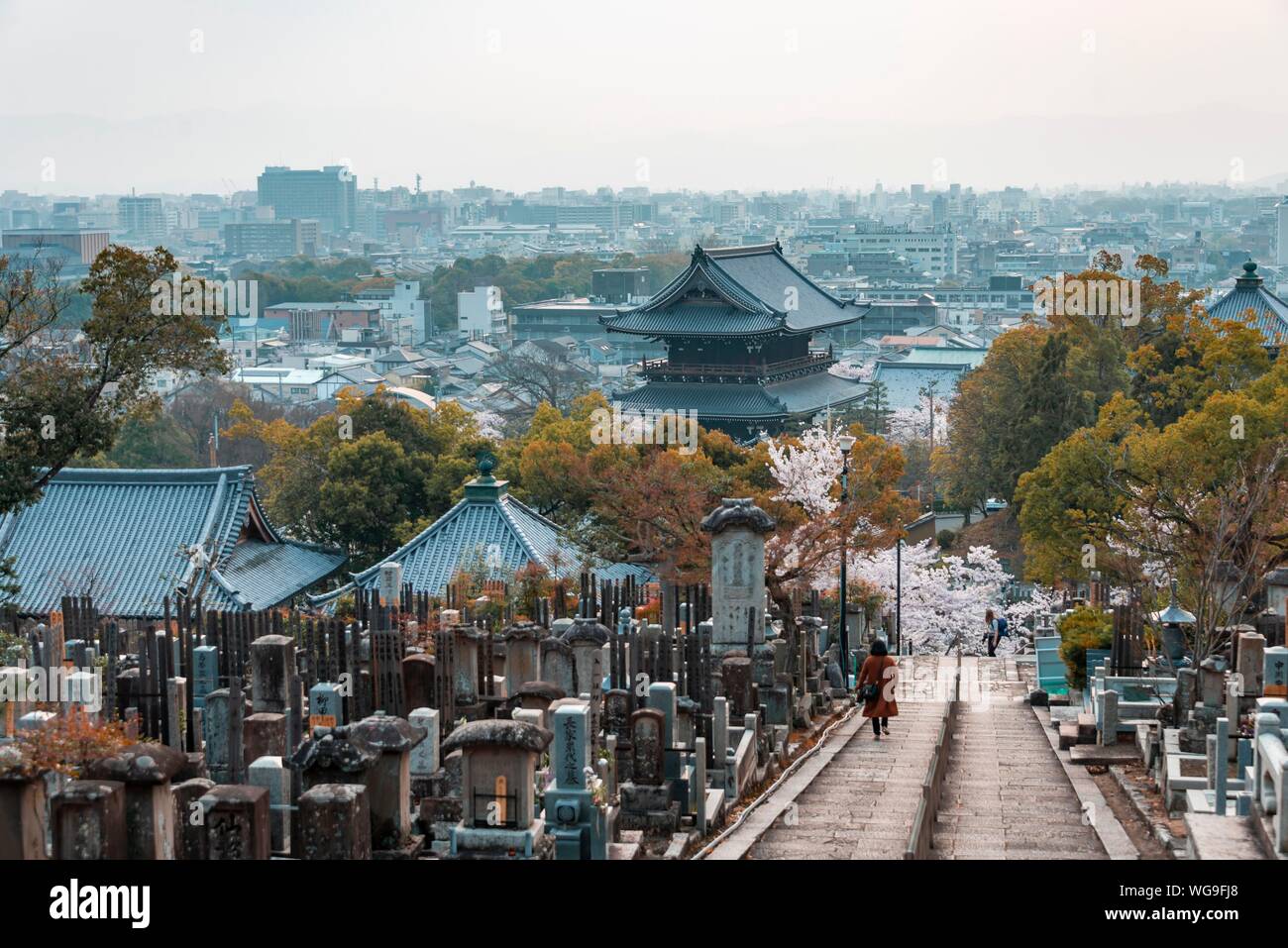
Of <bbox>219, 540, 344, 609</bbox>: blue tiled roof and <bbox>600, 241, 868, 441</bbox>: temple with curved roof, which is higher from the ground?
<bbox>600, 241, 868, 441</bbox>: temple with curved roof

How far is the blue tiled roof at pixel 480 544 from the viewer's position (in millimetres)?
24500

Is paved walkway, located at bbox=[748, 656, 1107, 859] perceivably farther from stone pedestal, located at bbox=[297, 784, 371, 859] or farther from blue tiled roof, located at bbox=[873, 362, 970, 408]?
blue tiled roof, located at bbox=[873, 362, 970, 408]

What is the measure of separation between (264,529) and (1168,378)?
625 inches

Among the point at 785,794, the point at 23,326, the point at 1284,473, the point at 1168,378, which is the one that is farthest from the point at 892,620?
the point at 785,794

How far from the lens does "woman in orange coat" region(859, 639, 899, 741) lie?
14.6 meters

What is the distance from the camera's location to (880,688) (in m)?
14.8

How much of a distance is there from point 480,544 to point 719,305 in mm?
22143

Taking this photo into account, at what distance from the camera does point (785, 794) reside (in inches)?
469

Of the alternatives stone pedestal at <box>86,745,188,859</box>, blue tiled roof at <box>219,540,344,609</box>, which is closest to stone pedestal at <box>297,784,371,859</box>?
stone pedestal at <box>86,745,188,859</box>

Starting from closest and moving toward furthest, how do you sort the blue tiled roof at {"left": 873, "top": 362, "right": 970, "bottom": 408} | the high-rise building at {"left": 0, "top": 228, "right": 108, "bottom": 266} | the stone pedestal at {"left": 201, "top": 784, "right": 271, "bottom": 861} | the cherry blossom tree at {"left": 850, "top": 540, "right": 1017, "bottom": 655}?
the stone pedestal at {"left": 201, "top": 784, "right": 271, "bottom": 861} < the cherry blossom tree at {"left": 850, "top": 540, "right": 1017, "bottom": 655} < the blue tiled roof at {"left": 873, "top": 362, "right": 970, "bottom": 408} < the high-rise building at {"left": 0, "top": 228, "right": 108, "bottom": 266}

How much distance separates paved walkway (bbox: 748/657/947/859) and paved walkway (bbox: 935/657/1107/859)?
275 millimetres

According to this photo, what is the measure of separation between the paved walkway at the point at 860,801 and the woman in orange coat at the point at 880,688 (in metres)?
0.15

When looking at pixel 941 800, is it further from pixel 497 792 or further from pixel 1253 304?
pixel 1253 304
